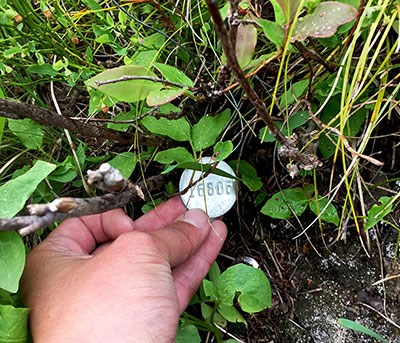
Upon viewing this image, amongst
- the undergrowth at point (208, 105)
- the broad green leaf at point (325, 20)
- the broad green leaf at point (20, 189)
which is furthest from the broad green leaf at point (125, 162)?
the broad green leaf at point (325, 20)

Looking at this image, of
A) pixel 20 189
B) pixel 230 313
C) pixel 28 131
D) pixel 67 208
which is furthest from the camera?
pixel 230 313

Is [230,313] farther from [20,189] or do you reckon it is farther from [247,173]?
[20,189]

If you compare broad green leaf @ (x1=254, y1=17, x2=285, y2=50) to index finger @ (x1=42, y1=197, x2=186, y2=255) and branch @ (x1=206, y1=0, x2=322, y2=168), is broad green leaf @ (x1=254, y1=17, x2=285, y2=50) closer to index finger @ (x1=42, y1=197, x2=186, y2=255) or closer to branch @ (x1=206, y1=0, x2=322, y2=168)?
branch @ (x1=206, y1=0, x2=322, y2=168)

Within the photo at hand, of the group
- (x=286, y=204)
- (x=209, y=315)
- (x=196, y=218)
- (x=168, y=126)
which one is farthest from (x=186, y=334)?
(x=168, y=126)

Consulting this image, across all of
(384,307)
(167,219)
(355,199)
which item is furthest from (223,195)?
(384,307)

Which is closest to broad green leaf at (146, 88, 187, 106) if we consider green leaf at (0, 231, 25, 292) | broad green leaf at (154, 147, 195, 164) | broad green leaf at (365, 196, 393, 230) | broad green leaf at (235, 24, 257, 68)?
broad green leaf at (235, 24, 257, 68)

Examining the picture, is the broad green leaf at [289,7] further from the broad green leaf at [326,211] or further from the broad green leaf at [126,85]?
the broad green leaf at [326,211]

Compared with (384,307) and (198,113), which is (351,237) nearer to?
(384,307)
